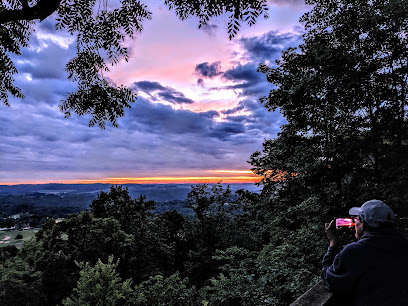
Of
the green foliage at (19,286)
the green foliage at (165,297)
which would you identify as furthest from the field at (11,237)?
the green foliage at (165,297)

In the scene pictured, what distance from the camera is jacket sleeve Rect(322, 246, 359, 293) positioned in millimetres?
1840

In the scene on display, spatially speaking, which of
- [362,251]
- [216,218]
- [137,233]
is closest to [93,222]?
[137,233]

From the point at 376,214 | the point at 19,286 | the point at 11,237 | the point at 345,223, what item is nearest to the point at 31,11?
the point at 376,214

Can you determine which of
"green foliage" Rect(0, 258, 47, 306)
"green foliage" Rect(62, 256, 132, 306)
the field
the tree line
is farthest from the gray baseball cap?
the field

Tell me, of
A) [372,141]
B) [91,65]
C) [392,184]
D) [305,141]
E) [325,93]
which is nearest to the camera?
[91,65]

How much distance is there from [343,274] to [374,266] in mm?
248

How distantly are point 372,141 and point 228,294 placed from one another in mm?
6568

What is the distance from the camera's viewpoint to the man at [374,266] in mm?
1704

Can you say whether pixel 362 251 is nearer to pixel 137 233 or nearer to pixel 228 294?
pixel 228 294

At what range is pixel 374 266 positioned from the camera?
177cm

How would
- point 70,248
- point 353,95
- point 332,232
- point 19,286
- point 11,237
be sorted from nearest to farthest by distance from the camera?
point 332,232 < point 353,95 < point 19,286 < point 70,248 < point 11,237

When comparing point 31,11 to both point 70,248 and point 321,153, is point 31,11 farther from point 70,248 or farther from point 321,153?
point 70,248

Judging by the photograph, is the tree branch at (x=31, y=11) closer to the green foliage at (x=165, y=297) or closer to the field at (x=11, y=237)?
the green foliage at (x=165, y=297)

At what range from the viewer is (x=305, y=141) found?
11.3m
